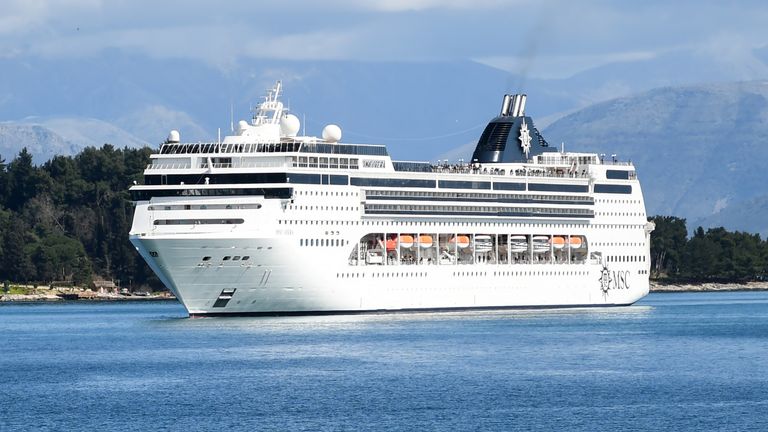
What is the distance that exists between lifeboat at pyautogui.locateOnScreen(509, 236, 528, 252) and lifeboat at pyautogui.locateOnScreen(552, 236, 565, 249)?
8.63 feet

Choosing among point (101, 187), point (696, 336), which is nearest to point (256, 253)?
point (696, 336)

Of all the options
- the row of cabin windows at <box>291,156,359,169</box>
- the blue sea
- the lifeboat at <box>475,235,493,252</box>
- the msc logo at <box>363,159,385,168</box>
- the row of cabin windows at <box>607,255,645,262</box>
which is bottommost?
the blue sea

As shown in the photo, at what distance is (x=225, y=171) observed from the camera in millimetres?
96125

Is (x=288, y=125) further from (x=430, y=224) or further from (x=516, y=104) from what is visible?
(x=516, y=104)

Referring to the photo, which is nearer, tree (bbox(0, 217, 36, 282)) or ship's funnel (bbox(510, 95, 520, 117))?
ship's funnel (bbox(510, 95, 520, 117))

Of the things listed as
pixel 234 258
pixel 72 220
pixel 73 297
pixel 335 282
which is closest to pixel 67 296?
pixel 73 297

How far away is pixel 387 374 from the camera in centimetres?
6944

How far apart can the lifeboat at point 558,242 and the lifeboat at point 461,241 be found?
8291 millimetres

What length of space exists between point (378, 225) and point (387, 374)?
34.7 meters

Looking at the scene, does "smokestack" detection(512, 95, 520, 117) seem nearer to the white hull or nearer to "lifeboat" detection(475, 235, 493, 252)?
the white hull

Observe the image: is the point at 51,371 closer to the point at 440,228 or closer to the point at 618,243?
the point at 440,228

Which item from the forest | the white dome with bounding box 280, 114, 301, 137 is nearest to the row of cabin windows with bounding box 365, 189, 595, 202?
the white dome with bounding box 280, 114, 301, 137

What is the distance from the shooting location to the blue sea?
189ft

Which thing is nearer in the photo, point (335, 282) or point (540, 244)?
point (335, 282)
